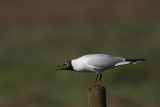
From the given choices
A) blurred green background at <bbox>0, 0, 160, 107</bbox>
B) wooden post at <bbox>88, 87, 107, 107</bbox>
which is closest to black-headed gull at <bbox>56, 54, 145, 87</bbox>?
wooden post at <bbox>88, 87, 107, 107</bbox>

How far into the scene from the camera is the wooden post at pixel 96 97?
4633 mm

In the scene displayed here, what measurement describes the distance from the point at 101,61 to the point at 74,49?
834cm

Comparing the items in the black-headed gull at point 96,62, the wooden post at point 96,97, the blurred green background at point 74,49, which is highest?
the blurred green background at point 74,49

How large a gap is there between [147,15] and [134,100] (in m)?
10.0

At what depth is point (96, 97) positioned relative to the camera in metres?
4.65

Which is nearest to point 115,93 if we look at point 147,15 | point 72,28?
point 72,28

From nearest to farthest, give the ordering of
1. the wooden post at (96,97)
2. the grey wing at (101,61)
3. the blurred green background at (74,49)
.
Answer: the wooden post at (96,97), the grey wing at (101,61), the blurred green background at (74,49)

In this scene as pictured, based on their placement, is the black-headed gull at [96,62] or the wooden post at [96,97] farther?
the black-headed gull at [96,62]

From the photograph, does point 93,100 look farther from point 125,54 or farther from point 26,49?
point 26,49

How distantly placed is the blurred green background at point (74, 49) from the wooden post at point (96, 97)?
186 inches

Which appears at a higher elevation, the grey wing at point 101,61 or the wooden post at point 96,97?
the grey wing at point 101,61

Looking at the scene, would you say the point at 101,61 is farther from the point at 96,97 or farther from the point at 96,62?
the point at 96,97

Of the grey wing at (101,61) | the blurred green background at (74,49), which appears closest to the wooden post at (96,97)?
the grey wing at (101,61)

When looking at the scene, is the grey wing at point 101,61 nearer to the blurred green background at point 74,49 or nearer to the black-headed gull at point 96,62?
the black-headed gull at point 96,62
